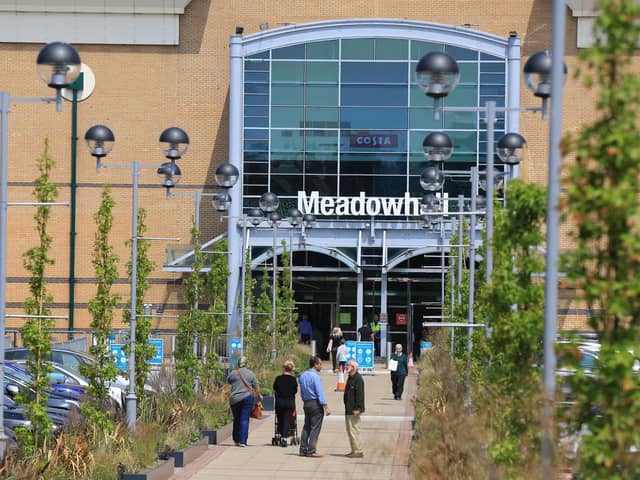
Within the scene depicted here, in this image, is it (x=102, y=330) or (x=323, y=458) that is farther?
(x=323, y=458)

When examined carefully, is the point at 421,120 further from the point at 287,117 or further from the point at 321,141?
the point at 287,117

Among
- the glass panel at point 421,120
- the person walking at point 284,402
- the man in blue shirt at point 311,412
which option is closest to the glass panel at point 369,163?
the glass panel at point 421,120

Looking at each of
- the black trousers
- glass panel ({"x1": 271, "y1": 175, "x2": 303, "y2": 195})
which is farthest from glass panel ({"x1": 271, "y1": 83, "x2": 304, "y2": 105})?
the black trousers

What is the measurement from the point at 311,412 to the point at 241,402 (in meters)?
1.50

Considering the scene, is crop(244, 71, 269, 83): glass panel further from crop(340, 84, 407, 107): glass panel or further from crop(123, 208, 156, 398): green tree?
→ crop(123, 208, 156, 398): green tree

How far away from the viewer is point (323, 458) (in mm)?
21406

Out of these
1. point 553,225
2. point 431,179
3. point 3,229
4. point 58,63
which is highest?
point 58,63

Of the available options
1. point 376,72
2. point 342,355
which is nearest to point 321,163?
point 376,72

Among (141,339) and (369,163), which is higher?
(369,163)

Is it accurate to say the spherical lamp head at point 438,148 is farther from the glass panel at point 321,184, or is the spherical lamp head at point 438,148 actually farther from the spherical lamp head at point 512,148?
the glass panel at point 321,184

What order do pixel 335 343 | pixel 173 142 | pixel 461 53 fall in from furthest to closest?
1. pixel 461 53
2. pixel 335 343
3. pixel 173 142

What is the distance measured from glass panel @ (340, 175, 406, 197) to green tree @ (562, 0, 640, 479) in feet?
139

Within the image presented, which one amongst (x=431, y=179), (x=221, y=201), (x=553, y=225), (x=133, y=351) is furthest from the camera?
(x=221, y=201)

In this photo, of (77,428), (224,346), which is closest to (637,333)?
(77,428)
